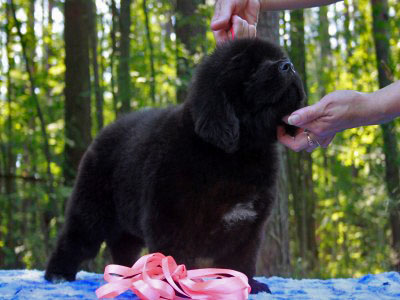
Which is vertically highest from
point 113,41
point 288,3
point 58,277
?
point 113,41

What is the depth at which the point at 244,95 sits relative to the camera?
2.59 meters

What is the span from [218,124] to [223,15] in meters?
0.80

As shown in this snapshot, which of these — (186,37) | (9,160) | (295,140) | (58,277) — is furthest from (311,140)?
(9,160)

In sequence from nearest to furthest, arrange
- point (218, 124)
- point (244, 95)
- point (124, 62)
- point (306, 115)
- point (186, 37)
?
point (306, 115)
point (218, 124)
point (244, 95)
point (186, 37)
point (124, 62)

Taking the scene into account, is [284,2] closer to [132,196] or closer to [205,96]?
[205,96]

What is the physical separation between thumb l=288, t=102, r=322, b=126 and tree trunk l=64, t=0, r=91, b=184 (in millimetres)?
4133

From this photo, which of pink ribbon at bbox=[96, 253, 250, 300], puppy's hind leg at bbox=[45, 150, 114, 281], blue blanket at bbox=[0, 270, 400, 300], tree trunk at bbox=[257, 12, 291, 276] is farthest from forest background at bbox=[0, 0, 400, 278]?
pink ribbon at bbox=[96, 253, 250, 300]

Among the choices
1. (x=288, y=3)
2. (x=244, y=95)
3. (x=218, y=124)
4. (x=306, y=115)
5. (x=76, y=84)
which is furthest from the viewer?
(x=76, y=84)

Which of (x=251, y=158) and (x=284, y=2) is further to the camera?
(x=284, y=2)

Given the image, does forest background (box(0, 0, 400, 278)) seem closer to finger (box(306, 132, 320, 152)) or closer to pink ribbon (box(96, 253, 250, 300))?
finger (box(306, 132, 320, 152))

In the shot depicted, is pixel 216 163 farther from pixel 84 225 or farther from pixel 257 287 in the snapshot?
pixel 84 225

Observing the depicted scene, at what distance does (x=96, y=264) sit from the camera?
615 cm

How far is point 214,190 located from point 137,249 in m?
1.25

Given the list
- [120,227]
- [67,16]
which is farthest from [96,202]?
[67,16]
